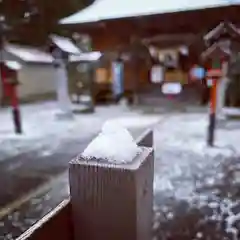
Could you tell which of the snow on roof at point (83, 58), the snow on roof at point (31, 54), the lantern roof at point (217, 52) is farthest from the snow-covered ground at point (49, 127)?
the snow on roof at point (31, 54)

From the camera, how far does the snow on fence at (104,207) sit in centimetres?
164

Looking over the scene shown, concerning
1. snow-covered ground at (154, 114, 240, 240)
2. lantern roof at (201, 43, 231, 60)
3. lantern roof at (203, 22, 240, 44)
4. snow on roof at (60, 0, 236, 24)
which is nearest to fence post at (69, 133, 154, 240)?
snow-covered ground at (154, 114, 240, 240)

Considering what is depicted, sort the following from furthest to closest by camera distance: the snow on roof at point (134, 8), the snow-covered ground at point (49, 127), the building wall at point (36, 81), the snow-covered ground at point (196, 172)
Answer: the building wall at point (36, 81) < the snow-covered ground at point (49, 127) < the snow on roof at point (134, 8) < the snow-covered ground at point (196, 172)

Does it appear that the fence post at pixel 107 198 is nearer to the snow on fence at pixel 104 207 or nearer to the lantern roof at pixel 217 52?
the snow on fence at pixel 104 207

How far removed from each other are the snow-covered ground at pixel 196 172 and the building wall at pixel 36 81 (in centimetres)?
769

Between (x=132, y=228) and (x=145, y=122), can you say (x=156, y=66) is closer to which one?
(x=145, y=122)

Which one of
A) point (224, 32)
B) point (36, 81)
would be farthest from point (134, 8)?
point (36, 81)

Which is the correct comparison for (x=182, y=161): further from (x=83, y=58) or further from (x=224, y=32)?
(x=83, y=58)

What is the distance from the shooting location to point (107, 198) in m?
1.67

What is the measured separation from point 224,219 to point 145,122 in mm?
4792

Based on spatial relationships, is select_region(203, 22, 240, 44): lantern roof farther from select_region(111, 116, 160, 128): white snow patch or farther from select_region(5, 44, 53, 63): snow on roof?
select_region(5, 44, 53, 63): snow on roof

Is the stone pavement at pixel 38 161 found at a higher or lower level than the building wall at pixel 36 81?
lower

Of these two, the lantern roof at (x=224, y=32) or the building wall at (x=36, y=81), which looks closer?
the lantern roof at (x=224, y=32)

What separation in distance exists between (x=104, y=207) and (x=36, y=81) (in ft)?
Result: 40.9
